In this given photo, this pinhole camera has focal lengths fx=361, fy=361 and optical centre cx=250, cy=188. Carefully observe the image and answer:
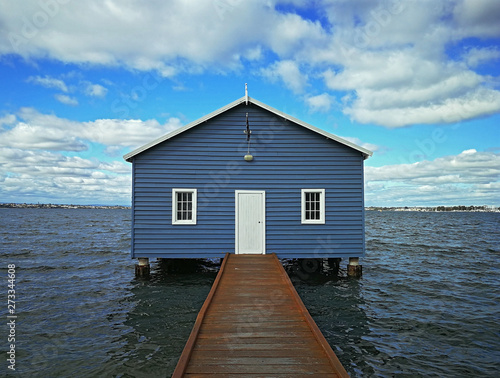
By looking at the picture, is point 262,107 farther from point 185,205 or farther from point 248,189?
point 185,205

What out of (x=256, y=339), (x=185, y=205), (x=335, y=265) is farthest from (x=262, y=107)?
(x=256, y=339)

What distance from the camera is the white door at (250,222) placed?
1350 cm

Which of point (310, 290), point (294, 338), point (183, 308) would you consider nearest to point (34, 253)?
point (183, 308)

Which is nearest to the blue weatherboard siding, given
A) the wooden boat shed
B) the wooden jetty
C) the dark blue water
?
the wooden boat shed

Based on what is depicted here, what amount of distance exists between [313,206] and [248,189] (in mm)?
2562

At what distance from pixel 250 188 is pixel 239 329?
7627mm

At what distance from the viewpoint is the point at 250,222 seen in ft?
→ 44.4

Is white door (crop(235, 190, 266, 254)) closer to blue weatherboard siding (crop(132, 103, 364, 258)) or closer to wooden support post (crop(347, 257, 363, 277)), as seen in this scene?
blue weatherboard siding (crop(132, 103, 364, 258))

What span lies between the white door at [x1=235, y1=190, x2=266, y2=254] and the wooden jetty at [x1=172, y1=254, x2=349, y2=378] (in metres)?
4.24

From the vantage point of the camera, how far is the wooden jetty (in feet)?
16.4

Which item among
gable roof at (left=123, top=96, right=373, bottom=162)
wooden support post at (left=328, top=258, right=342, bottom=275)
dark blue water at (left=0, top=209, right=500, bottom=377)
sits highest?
gable roof at (left=123, top=96, right=373, bottom=162)

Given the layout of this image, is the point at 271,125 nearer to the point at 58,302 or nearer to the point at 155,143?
the point at 155,143

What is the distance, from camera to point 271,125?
44.8ft

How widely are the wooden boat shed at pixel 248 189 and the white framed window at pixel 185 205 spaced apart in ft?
0.12
